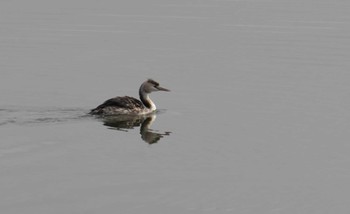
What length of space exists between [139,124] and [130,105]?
871 mm

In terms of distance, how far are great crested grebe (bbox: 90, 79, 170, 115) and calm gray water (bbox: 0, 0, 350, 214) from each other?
0.45 metres

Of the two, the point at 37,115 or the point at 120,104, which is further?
the point at 120,104

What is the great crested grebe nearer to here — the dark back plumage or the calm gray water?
the dark back plumage

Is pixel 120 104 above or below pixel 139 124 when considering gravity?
above

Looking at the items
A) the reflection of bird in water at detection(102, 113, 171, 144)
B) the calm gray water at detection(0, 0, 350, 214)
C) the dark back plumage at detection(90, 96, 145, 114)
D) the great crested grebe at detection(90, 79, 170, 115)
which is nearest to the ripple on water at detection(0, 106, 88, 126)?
the calm gray water at detection(0, 0, 350, 214)

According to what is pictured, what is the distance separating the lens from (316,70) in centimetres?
3403

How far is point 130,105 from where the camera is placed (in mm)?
26750

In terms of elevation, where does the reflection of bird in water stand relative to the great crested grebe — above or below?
below

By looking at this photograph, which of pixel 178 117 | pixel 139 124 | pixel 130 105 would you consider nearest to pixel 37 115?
pixel 130 105

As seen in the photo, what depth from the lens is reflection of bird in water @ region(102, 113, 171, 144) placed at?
2373 centimetres

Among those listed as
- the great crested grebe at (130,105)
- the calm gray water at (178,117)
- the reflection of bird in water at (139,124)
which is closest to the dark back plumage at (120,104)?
the great crested grebe at (130,105)

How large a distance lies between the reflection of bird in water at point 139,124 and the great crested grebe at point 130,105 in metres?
0.16

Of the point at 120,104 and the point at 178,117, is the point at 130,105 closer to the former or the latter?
the point at 120,104

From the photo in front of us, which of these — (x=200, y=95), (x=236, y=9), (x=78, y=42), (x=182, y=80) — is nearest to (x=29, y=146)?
(x=200, y=95)
